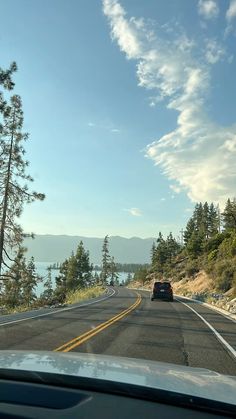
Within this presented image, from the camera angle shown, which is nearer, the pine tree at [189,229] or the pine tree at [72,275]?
the pine tree at [72,275]

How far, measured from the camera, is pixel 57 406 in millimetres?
2795

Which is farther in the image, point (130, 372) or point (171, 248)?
point (171, 248)

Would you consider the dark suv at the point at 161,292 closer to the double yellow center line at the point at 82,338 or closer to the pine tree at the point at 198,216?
the double yellow center line at the point at 82,338

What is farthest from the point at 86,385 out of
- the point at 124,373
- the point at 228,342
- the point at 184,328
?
the point at 184,328

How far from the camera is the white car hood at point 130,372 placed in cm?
311

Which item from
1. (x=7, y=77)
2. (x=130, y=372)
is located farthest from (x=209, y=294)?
(x=130, y=372)

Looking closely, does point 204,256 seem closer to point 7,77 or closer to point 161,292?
point 161,292

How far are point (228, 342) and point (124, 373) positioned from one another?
38.7 feet

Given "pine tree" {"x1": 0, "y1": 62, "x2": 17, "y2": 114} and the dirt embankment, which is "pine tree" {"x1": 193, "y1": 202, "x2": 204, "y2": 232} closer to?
the dirt embankment

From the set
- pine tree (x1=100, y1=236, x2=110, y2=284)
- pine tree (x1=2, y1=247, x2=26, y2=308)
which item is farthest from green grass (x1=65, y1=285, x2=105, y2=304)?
pine tree (x1=100, y1=236, x2=110, y2=284)

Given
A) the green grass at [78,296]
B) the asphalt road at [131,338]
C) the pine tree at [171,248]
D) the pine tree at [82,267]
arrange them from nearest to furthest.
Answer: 1. the asphalt road at [131,338]
2. the green grass at [78,296]
3. the pine tree at [82,267]
4. the pine tree at [171,248]

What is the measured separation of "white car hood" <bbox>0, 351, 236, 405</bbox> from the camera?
3105 mm

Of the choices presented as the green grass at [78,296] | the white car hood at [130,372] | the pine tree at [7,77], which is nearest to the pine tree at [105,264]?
the green grass at [78,296]

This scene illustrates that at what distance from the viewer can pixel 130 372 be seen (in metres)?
3.60
